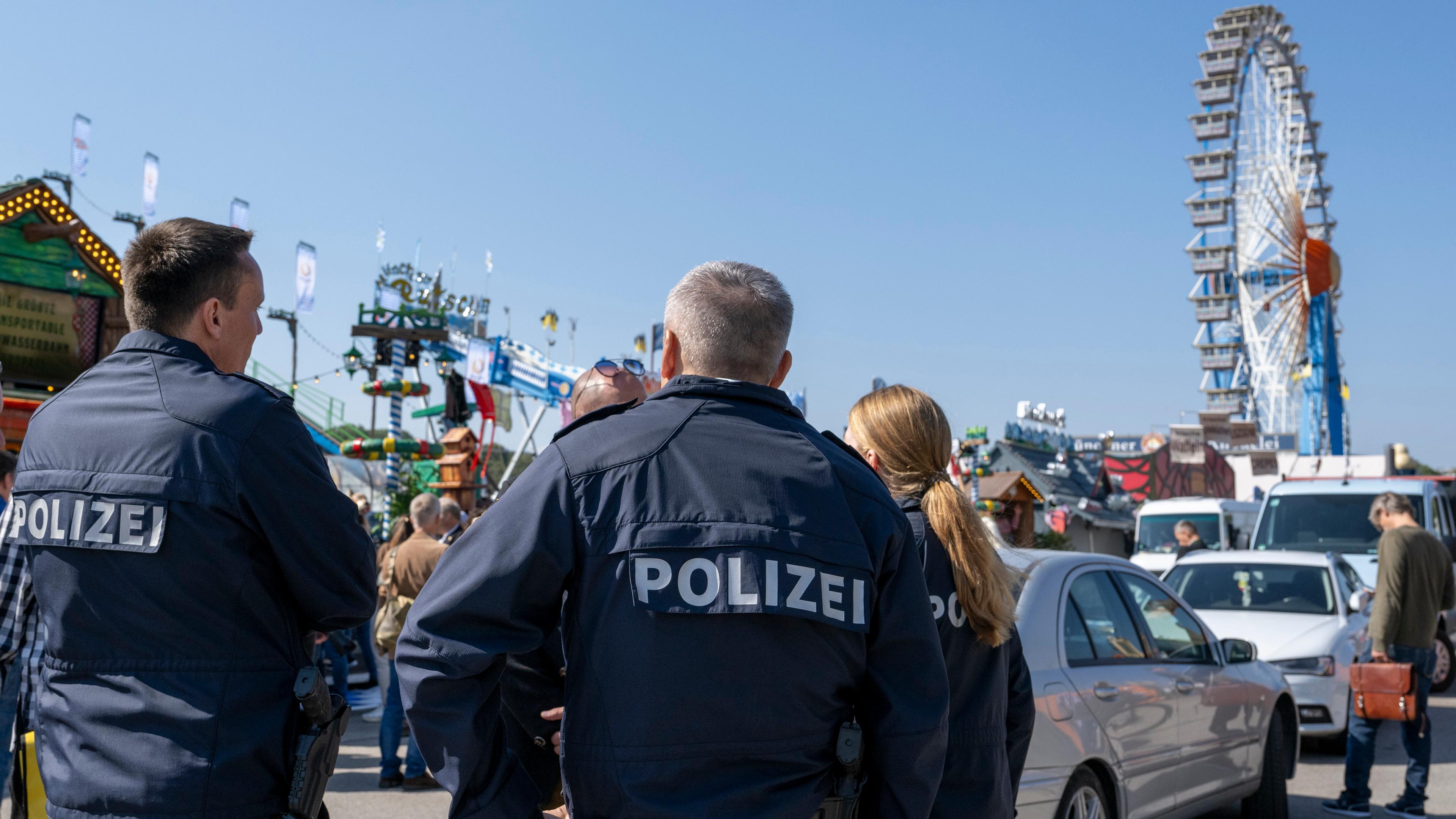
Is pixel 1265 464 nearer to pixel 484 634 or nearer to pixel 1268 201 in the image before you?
pixel 1268 201

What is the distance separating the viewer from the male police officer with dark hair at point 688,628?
1784 millimetres

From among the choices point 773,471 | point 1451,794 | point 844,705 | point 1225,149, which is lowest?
point 1451,794

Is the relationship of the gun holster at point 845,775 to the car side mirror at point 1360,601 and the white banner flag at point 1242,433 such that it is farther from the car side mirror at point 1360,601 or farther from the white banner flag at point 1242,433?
the white banner flag at point 1242,433

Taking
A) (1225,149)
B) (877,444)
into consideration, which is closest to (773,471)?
(877,444)

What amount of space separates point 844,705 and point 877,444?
109 centimetres

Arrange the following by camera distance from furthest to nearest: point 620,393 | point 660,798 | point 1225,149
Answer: point 1225,149 → point 620,393 → point 660,798

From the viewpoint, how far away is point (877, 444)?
115 inches

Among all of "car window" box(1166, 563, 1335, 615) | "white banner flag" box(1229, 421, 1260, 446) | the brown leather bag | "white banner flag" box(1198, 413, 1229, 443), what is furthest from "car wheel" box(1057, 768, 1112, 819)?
"white banner flag" box(1229, 421, 1260, 446)

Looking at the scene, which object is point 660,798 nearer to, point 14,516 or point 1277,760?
point 14,516

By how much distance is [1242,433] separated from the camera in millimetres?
41906

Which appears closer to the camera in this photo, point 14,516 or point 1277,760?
point 14,516

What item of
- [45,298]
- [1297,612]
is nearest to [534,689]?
[1297,612]

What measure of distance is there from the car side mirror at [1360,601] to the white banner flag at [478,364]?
19.3m

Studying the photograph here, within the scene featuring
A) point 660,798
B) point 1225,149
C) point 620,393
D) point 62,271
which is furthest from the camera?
point 1225,149
